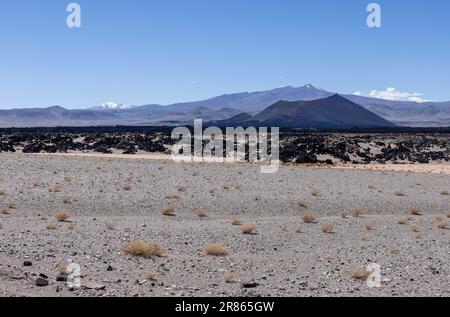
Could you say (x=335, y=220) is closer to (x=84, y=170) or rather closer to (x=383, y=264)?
(x=383, y=264)

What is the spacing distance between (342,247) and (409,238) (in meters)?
2.49

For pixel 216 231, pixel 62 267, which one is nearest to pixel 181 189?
pixel 216 231

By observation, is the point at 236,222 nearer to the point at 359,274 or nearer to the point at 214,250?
the point at 214,250

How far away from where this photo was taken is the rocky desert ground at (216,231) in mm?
10180

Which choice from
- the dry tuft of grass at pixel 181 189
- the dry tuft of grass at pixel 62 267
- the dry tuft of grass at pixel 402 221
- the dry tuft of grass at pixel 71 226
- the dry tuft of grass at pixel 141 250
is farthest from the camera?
the dry tuft of grass at pixel 181 189

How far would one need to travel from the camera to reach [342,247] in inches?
555

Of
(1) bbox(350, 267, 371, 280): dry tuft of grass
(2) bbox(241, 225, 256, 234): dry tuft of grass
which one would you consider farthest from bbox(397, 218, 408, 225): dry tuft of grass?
(1) bbox(350, 267, 371, 280): dry tuft of grass

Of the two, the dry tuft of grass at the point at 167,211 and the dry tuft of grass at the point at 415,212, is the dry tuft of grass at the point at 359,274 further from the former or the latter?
the dry tuft of grass at the point at 415,212

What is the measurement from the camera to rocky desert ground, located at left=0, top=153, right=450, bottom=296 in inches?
401

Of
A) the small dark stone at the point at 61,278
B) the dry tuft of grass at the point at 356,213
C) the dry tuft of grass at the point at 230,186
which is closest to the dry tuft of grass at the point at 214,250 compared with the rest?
the small dark stone at the point at 61,278

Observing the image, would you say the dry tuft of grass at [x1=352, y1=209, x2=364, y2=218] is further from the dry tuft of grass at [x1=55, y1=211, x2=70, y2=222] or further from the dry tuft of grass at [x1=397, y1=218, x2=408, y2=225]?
the dry tuft of grass at [x1=55, y1=211, x2=70, y2=222]

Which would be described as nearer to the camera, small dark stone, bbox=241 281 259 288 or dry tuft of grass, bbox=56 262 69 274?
small dark stone, bbox=241 281 259 288
